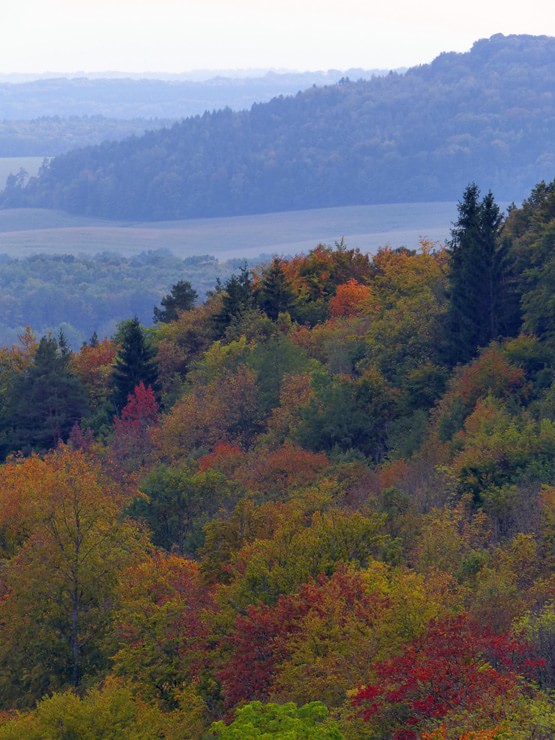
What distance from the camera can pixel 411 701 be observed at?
19953 mm

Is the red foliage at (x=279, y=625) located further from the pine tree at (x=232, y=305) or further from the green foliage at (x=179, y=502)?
the pine tree at (x=232, y=305)

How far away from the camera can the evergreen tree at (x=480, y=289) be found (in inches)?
2143

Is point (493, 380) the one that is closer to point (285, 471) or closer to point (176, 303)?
point (285, 471)

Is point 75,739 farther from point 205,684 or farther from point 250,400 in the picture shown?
point 250,400

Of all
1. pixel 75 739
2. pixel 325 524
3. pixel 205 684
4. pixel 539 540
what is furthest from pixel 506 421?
pixel 75 739

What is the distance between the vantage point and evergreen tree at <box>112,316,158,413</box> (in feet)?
221

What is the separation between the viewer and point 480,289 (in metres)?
54.8

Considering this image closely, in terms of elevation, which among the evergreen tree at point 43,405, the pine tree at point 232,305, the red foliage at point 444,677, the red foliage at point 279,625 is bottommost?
the evergreen tree at point 43,405

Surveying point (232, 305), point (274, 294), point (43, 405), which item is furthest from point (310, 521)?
point (274, 294)

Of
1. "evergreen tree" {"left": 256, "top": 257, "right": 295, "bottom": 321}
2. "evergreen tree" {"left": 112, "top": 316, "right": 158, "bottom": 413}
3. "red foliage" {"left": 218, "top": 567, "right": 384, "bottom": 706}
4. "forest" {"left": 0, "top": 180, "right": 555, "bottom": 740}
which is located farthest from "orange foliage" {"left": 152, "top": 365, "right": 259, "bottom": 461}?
"red foliage" {"left": 218, "top": 567, "right": 384, "bottom": 706}

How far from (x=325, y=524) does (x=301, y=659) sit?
556 centimetres

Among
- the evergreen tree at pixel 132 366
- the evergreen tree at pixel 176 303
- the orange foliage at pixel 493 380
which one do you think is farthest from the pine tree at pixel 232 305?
the orange foliage at pixel 493 380

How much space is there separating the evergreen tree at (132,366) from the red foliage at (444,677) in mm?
46908

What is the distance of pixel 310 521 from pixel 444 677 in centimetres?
1251
